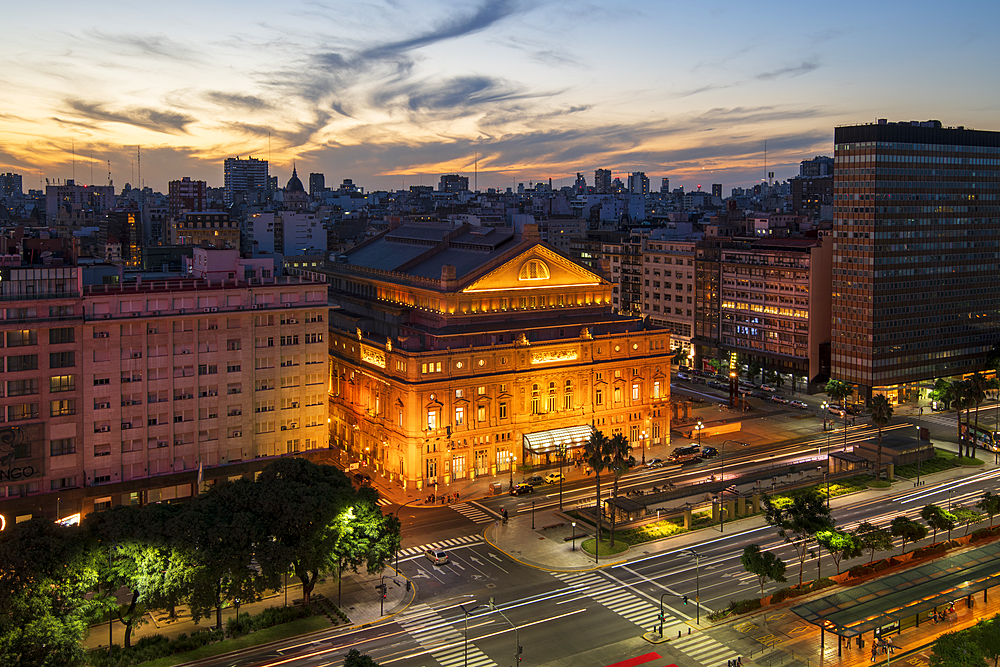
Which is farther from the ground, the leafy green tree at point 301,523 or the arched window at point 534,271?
the arched window at point 534,271

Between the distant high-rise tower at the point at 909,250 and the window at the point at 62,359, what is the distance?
14292cm

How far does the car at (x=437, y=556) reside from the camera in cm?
10638

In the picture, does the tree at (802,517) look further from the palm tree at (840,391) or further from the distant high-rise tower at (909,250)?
the distant high-rise tower at (909,250)

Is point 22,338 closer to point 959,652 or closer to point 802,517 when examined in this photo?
point 802,517

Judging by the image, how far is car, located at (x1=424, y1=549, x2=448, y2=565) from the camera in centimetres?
10638

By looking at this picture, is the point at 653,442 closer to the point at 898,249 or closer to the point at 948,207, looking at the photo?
the point at 898,249

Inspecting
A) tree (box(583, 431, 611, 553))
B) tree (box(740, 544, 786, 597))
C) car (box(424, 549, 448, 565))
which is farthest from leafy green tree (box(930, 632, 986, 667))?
car (box(424, 549, 448, 565))

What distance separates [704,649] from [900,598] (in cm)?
2009

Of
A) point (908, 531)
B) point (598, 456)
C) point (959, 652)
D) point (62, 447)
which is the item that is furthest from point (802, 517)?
point (62, 447)

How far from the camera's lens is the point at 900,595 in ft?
286

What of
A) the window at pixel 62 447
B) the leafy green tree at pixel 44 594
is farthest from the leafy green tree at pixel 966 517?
the window at pixel 62 447

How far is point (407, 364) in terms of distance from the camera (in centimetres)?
13525

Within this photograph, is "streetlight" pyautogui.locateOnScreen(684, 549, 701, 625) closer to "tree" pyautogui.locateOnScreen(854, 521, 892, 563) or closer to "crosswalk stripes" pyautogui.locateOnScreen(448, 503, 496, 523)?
"tree" pyautogui.locateOnScreen(854, 521, 892, 563)

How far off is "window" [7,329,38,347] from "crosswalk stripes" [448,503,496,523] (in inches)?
2327
